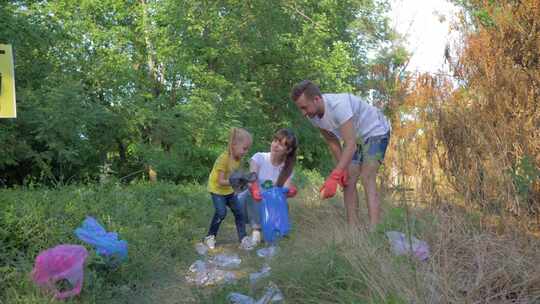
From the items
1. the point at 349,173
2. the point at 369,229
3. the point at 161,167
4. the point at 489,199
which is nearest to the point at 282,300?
the point at 369,229

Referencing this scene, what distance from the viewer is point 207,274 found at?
3783 millimetres

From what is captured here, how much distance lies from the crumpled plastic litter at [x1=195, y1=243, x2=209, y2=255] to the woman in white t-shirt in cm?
45

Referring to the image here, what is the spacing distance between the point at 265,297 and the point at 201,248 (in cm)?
217

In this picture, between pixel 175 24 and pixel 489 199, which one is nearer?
pixel 489 199

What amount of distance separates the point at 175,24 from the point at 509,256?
11455 millimetres

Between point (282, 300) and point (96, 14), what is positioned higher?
point (96, 14)

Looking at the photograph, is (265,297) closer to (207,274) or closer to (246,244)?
(207,274)

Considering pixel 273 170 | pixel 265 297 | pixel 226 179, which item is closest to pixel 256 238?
pixel 226 179

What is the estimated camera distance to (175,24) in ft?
42.8

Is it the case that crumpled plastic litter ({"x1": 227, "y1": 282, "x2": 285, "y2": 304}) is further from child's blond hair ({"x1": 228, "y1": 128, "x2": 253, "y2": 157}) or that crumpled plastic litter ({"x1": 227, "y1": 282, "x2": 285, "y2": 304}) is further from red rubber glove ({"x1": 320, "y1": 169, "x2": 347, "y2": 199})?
child's blond hair ({"x1": 228, "y1": 128, "x2": 253, "y2": 157})

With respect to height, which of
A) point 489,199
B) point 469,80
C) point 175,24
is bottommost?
point 489,199

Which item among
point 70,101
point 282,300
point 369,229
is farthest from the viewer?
point 70,101

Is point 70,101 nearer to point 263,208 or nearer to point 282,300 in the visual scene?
point 263,208

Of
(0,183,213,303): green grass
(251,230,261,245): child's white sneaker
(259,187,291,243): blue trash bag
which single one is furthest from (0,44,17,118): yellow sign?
(251,230,261,245): child's white sneaker
